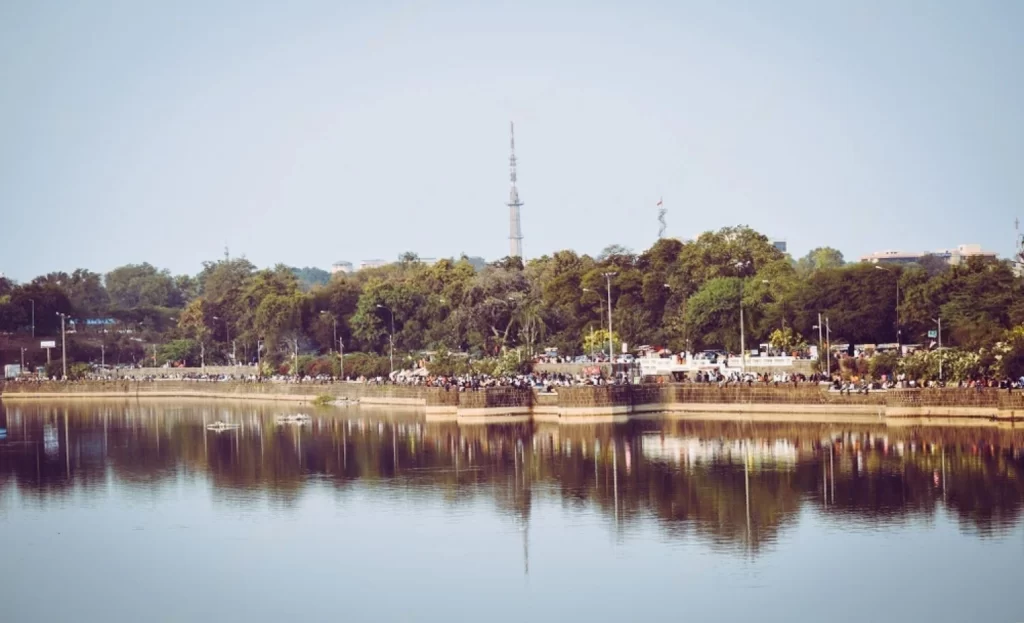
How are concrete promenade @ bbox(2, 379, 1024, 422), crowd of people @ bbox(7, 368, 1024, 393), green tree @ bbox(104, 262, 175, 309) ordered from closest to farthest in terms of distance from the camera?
concrete promenade @ bbox(2, 379, 1024, 422) → crowd of people @ bbox(7, 368, 1024, 393) → green tree @ bbox(104, 262, 175, 309)

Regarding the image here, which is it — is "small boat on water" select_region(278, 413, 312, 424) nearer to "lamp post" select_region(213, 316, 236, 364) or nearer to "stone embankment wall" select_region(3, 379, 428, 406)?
"stone embankment wall" select_region(3, 379, 428, 406)

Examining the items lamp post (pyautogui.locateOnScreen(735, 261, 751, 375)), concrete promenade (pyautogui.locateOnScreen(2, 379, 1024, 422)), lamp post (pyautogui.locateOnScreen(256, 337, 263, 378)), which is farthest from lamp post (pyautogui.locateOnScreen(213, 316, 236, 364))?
lamp post (pyautogui.locateOnScreen(735, 261, 751, 375))

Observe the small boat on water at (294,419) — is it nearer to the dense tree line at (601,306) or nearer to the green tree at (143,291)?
the dense tree line at (601,306)

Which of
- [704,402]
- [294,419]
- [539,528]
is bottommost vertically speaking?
[539,528]

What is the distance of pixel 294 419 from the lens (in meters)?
77.8

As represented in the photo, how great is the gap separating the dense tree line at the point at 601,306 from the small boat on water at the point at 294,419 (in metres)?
18.2

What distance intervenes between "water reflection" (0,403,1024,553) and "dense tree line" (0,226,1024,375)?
12512mm

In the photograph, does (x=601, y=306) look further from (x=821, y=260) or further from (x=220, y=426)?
(x=821, y=260)

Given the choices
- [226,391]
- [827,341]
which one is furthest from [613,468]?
[226,391]

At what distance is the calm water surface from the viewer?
33.1 meters

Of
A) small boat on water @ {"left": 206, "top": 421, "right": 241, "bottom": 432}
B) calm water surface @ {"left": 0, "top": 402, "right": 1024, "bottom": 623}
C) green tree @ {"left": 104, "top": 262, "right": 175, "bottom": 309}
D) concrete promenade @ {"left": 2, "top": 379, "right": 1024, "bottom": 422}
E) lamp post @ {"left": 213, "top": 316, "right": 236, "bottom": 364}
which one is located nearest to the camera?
calm water surface @ {"left": 0, "top": 402, "right": 1024, "bottom": 623}

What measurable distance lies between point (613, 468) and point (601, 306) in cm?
4394

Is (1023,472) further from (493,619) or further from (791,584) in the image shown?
(493,619)

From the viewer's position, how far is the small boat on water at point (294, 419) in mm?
76875
